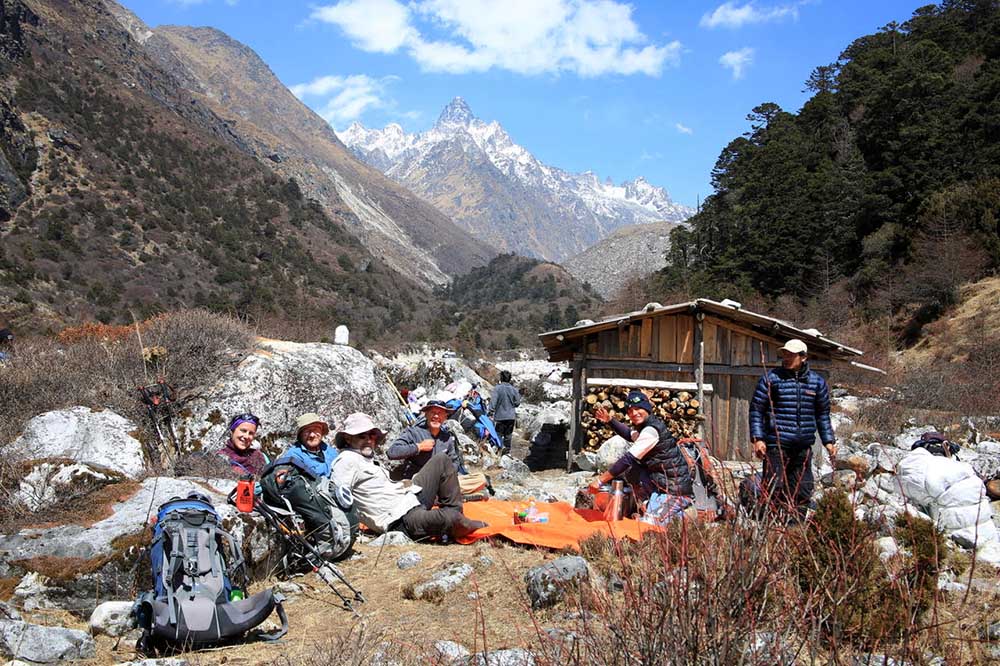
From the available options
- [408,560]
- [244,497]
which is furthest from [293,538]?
[408,560]

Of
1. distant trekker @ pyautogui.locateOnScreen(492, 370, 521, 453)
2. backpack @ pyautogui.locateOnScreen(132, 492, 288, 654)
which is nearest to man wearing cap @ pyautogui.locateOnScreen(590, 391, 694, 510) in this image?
backpack @ pyautogui.locateOnScreen(132, 492, 288, 654)

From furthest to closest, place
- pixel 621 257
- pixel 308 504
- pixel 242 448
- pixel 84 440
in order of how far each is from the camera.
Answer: pixel 621 257 → pixel 84 440 → pixel 242 448 → pixel 308 504

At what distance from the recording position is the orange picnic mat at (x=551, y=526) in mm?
5184

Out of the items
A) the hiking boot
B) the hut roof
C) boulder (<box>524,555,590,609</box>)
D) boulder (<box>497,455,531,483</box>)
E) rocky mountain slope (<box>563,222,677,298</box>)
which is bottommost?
boulder (<box>497,455,531,483</box>)

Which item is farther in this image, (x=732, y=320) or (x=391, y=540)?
(x=732, y=320)

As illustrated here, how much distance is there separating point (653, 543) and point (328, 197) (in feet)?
418

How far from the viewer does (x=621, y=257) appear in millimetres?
114312

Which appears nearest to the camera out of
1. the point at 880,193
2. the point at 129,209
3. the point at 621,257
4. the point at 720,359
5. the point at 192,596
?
the point at 192,596

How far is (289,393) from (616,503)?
4958mm

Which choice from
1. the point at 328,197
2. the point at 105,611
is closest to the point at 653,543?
the point at 105,611

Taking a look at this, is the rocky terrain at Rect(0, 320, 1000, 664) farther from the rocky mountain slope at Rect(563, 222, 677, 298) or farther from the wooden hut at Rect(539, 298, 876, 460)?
the rocky mountain slope at Rect(563, 222, 677, 298)

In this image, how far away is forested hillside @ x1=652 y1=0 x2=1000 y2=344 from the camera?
79.2ft

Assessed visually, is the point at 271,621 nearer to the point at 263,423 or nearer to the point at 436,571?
the point at 436,571

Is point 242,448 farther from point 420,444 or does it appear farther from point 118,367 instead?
point 118,367
